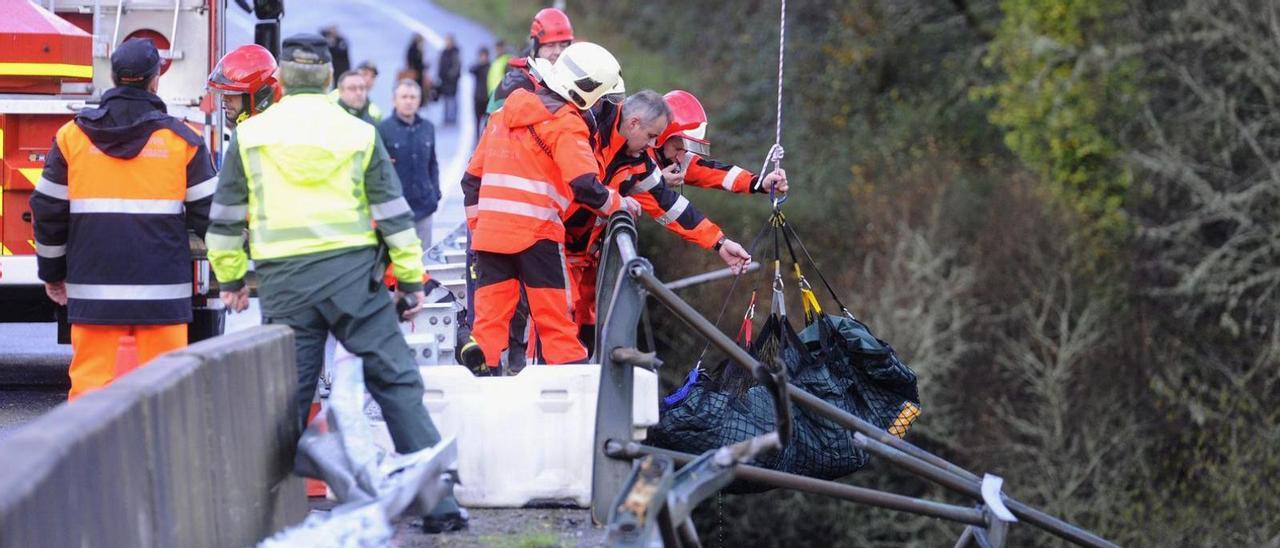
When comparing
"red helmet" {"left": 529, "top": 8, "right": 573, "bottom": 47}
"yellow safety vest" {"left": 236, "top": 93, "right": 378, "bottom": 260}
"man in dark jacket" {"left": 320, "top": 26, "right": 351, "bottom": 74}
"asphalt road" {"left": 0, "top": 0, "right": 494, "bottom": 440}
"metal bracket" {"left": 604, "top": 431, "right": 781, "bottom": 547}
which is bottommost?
"asphalt road" {"left": 0, "top": 0, "right": 494, "bottom": 440}

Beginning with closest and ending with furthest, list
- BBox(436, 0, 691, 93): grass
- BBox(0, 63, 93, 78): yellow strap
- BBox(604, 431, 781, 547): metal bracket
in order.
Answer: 1. BBox(604, 431, 781, 547): metal bracket
2. BBox(0, 63, 93, 78): yellow strap
3. BBox(436, 0, 691, 93): grass

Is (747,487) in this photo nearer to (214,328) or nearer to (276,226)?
(276,226)

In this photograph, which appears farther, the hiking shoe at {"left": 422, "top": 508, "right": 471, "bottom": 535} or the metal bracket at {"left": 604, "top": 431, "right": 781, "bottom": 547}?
the hiking shoe at {"left": 422, "top": 508, "right": 471, "bottom": 535}

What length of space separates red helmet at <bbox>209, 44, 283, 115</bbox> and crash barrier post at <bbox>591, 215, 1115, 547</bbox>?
231 cm

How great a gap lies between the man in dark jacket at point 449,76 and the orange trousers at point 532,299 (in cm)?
2457

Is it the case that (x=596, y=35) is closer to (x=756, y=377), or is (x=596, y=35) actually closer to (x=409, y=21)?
(x=409, y=21)

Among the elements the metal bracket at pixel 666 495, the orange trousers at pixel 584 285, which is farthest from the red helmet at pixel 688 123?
the metal bracket at pixel 666 495

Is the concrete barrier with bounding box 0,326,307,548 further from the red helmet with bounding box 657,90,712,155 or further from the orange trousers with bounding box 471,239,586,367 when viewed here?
the red helmet with bounding box 657,90,712,155

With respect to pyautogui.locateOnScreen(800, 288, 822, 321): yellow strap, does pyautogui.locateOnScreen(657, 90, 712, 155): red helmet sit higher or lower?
higher

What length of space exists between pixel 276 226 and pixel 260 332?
15.5 inches

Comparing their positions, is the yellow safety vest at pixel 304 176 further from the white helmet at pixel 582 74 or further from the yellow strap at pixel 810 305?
the yellow strap at pixel 810 305

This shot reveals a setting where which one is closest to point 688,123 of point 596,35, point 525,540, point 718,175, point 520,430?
point 718,175

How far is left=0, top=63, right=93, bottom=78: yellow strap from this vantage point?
974cm

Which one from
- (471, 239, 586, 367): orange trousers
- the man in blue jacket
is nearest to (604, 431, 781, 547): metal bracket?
(471, 239, 586, 367): orange trousers
